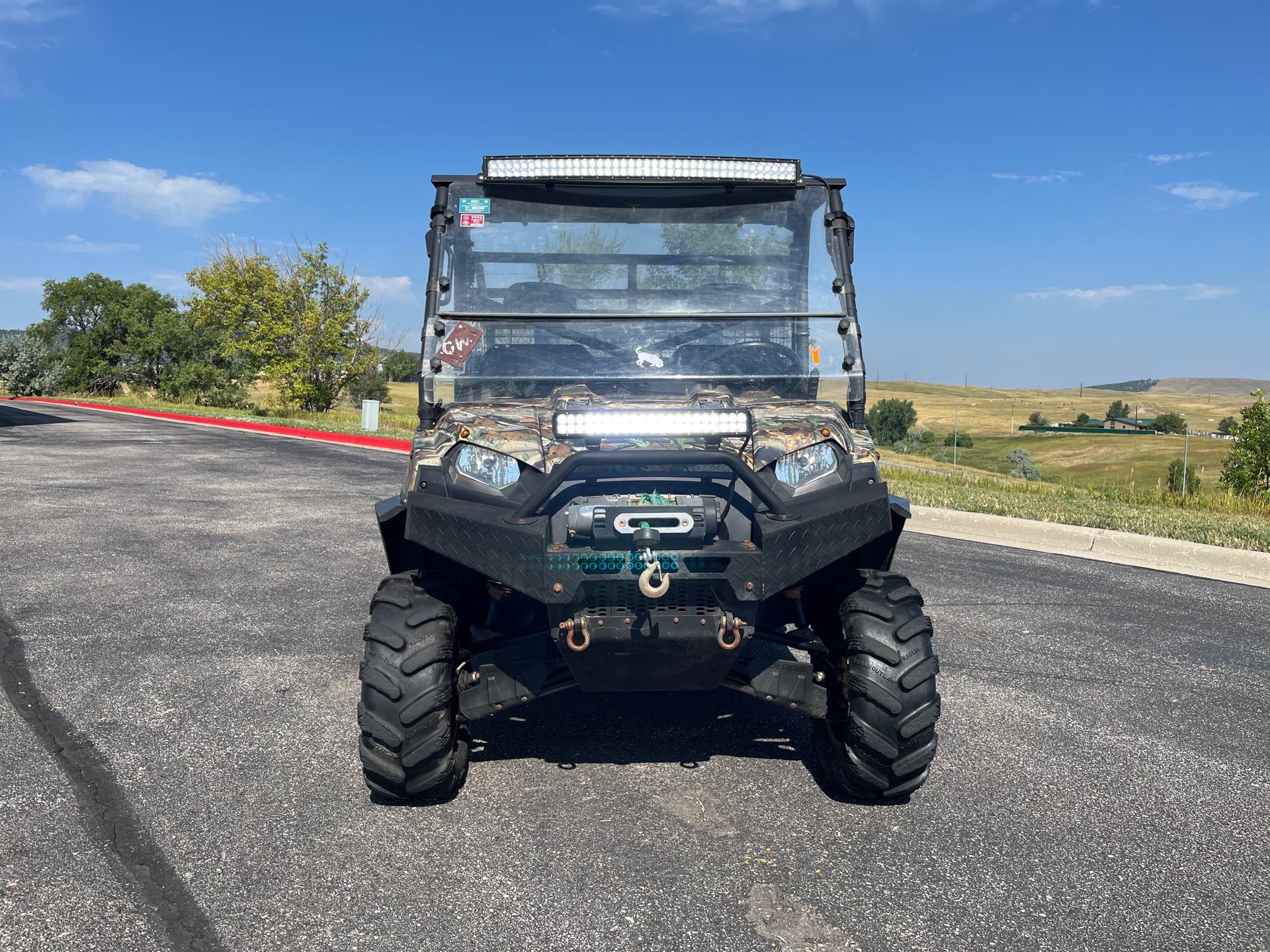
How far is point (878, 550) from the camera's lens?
4.07 metres

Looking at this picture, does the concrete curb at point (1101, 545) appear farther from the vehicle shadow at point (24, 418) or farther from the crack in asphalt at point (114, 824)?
the vehicle shadow at point (24, 418)

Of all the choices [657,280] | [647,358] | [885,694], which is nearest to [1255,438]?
[657,280]

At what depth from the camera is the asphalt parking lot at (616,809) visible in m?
2.83

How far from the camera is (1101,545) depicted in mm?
9367

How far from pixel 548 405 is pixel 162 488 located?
1027 centimetres

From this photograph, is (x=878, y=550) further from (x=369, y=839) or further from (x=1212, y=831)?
(x=369, y=839)

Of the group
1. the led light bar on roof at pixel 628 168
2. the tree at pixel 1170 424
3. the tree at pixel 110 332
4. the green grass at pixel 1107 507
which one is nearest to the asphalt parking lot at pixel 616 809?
the led light bar on roof at pixel 628 168

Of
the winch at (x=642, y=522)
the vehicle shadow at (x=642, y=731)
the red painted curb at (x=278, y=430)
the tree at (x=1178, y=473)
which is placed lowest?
the tree at (x=1178, y=473)

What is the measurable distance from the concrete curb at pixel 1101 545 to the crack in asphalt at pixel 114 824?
795 centimetres

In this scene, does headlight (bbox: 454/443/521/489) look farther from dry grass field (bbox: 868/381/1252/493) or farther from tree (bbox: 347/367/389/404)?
dry grass field (bbox: 868/381/1252/493)

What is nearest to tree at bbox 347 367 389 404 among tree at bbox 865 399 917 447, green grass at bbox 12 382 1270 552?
green grass at bbox 12 382 1270 552

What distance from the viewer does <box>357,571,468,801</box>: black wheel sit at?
335 cm

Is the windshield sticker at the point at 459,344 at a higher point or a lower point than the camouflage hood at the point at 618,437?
higher

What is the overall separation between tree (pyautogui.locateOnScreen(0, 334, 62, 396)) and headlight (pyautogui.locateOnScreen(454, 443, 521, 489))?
197ft
